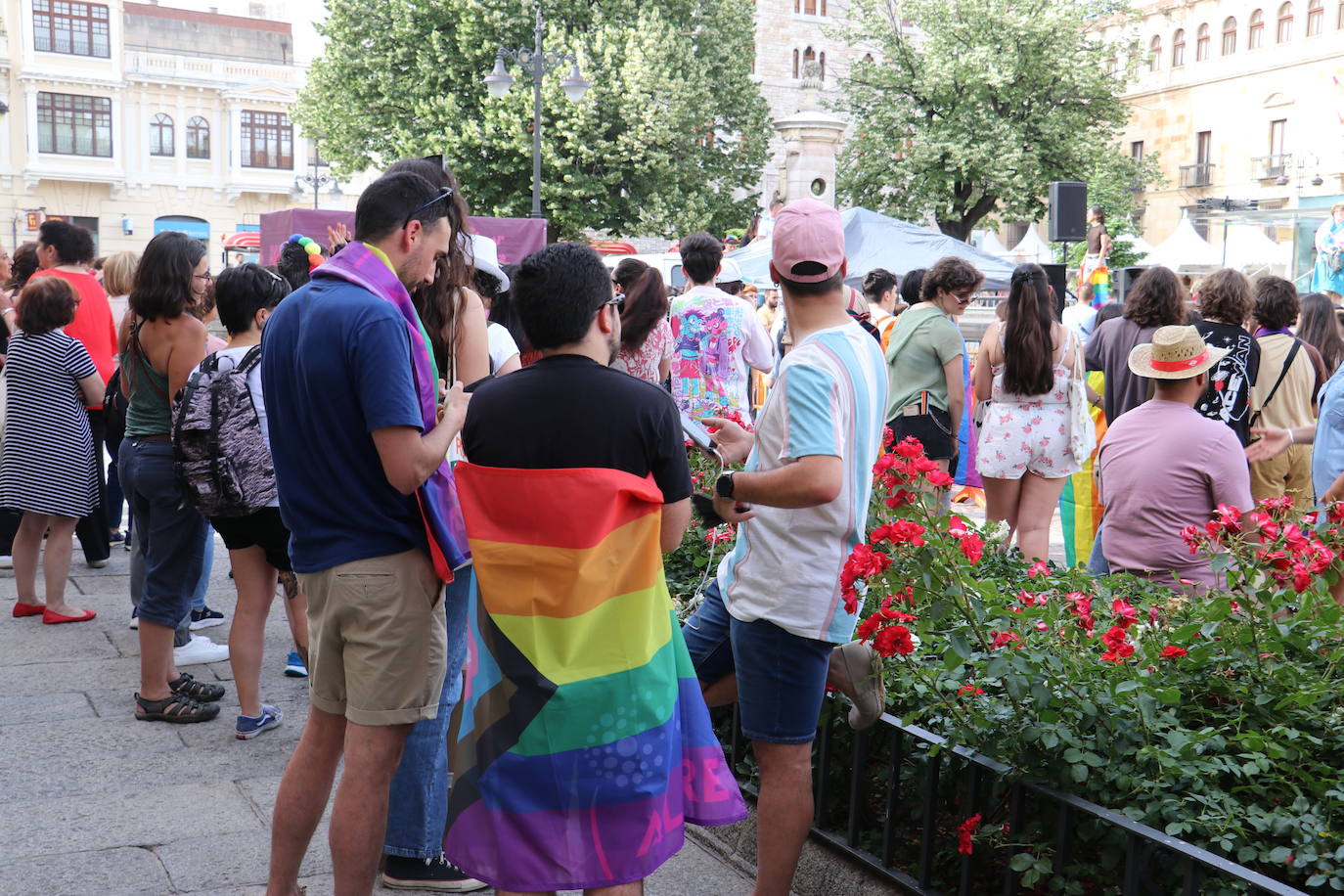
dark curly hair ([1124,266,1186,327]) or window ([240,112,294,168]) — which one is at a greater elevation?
window ([240,112,294,168])

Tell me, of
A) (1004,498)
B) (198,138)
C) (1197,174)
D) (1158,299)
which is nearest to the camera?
(1004,498)

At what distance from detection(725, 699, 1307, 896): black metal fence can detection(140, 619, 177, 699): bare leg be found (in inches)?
91.8

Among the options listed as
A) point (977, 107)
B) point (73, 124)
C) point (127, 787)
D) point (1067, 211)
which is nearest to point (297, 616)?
point (127, 787)

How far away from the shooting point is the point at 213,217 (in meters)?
54.2

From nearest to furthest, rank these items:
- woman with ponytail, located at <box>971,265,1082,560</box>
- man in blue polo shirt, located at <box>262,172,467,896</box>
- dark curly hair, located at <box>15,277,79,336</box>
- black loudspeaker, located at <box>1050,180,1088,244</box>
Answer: man in blue polo shirt, located at <box>262,172,467,896</box> < dark curly hair, located at <box>15,277,79,336</box> < woman with ponytail, located at <box>971,265,1082,560</box> < black loudspeaker, located at <box>1050,180,1088,244</box>

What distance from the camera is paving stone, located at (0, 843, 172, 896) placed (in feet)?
11.2

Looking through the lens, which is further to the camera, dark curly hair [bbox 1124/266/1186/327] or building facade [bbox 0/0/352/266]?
building facade [bbox 0/0/352/266]

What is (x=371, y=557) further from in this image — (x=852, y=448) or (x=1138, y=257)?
(x=1138, y=257)

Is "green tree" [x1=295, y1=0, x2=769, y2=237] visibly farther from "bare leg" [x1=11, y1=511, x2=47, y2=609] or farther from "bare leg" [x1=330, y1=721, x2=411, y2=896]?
"bare leg" [x1=330, y1=721, x2=411, y2=896]

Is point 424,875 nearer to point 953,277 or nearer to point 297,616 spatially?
point 297,616

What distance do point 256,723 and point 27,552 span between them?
2.57m

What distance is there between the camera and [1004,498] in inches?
255

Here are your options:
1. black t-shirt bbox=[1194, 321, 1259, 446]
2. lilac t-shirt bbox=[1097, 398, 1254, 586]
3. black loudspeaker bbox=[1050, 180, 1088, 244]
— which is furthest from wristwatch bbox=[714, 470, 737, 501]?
black loudspeaker bbox=[1050, 180, 1088, 244]

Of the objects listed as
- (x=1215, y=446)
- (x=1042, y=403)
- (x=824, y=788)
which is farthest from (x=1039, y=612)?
(x=1042, y=403)
